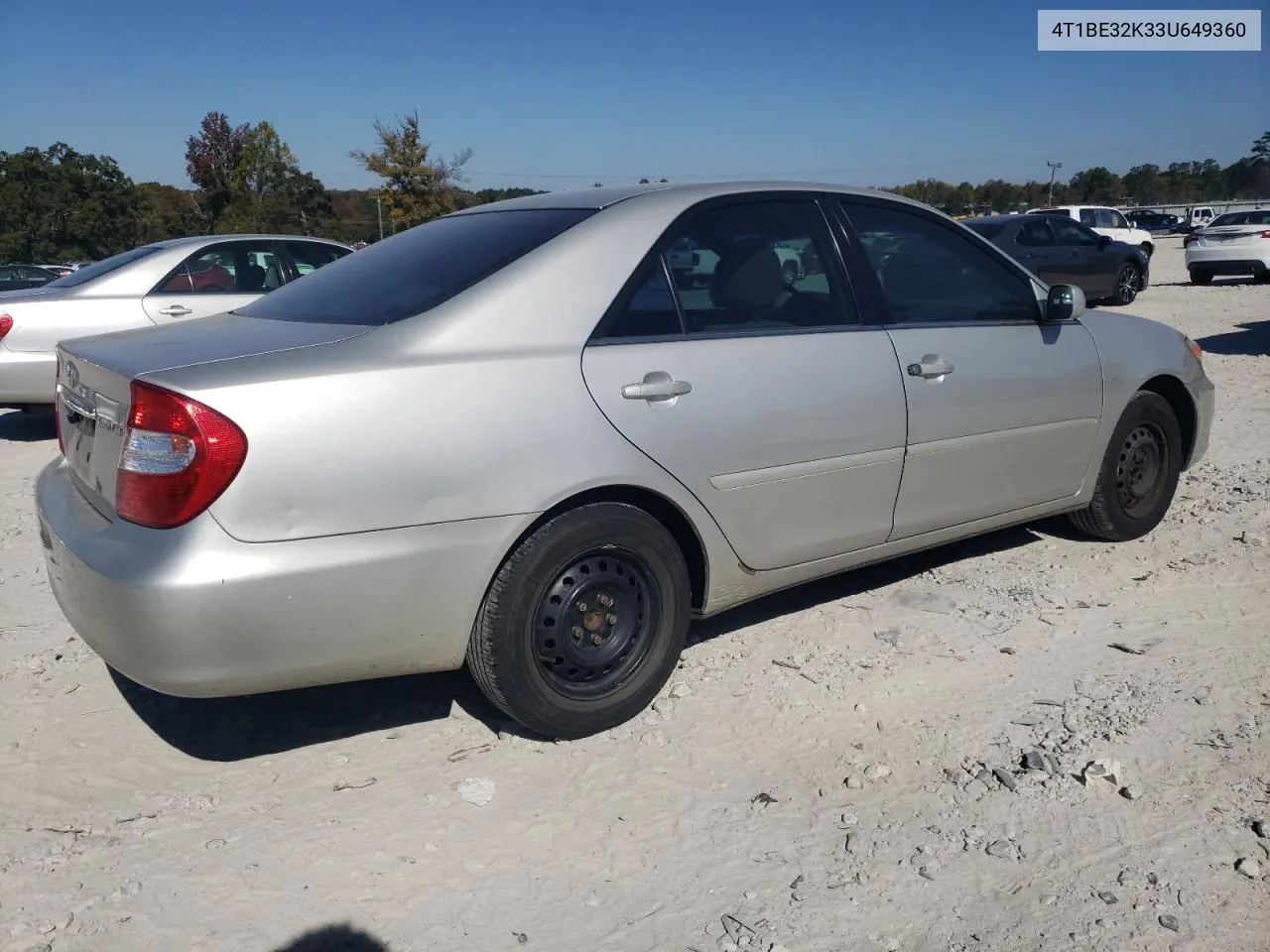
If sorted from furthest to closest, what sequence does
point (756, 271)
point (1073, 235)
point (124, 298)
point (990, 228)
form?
point (1073, 235)
point (990, 228)
point (124, 298)
point (756, 271)

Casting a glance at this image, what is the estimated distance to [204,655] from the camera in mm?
2586

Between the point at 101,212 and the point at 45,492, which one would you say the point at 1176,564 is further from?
the point at 101,212

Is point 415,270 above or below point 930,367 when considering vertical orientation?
above

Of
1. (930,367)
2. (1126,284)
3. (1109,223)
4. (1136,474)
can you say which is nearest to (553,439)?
(930,367)

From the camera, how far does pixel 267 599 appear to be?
2.58 m

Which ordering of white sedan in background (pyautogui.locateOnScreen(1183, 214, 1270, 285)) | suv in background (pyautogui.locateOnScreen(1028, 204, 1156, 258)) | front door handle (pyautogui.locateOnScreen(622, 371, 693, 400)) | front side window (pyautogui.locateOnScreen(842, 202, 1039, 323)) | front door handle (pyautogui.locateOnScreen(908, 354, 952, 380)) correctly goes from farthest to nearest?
suv in background (pyautogui.locateOnScreen(1028, 204, 1156, 258)), white sedan in background (pyautogui.locateOnScreen(1183, 214, 1270, 285)), front side window (pyautogui.locateOnScreen(842, 202, 1039, 323)), front door handle (pyautogui.locateOnScreen(908, 354, 952, 380)), front door handle (pyautogui.locateOnScreen(622, 371, 693, 400))

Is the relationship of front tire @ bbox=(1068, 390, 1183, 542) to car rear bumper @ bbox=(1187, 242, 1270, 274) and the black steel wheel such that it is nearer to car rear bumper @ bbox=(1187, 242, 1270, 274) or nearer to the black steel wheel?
the black steel wheel

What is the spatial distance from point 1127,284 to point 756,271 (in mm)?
16138

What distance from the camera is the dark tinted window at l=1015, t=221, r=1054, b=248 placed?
16.5 m

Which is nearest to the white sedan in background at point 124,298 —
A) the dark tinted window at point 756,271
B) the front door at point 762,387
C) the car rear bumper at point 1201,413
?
the dark tinted window at point 756,271

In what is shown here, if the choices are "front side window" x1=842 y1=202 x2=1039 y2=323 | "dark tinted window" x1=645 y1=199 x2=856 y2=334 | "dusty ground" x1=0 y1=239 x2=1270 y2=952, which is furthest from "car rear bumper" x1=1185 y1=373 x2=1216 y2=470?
"dark tinted window" x1=645 y1=199 x2=856 y2=334

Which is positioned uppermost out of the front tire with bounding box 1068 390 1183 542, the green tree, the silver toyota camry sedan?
the green tree

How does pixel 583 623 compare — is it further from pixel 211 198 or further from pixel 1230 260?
pixel 211 198

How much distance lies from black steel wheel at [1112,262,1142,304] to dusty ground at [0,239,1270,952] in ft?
47.7
